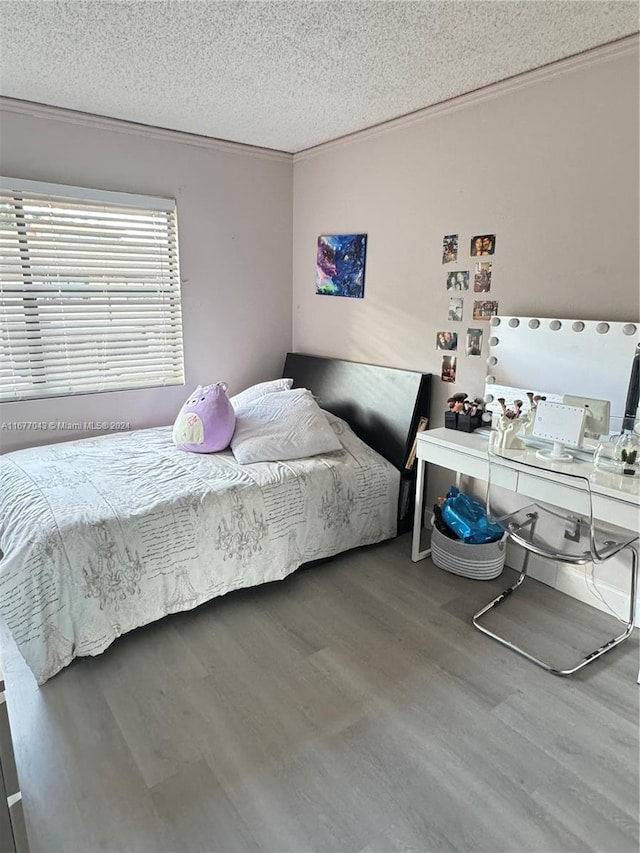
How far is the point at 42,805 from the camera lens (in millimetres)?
1480

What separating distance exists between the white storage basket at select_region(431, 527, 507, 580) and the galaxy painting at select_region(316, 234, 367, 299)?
1.72m

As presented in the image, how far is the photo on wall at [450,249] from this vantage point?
2787 mm

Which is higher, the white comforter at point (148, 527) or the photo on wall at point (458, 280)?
the photo on wall at point (458, 280)

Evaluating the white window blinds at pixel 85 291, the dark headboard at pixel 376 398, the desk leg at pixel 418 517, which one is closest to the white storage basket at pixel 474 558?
the desk leg at pixel 418 517

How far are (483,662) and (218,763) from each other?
1.09m

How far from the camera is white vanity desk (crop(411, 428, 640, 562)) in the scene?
1.90m

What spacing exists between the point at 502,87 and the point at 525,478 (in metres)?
1.86

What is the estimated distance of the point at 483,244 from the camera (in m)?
2.65

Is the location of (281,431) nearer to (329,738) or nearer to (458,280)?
(458,280)

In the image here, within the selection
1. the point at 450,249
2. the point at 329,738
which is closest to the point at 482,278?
the point at 450,249

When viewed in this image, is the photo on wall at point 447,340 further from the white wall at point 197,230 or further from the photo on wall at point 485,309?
the white wall at point 197,230

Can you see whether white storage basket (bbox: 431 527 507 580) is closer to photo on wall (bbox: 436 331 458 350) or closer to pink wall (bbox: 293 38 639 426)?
pink wall (bbox: 293 38 639 426)

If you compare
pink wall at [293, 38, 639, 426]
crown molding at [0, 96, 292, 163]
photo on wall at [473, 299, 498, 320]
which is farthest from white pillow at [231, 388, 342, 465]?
crown molding at [0, 96, 292, 163]

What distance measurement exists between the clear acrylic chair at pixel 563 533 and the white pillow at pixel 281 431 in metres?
0.96
